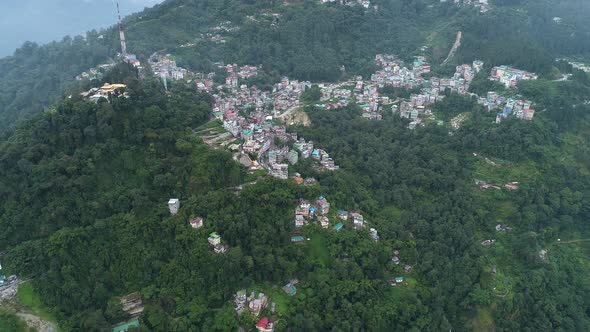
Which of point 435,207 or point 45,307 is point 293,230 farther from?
point 45,307

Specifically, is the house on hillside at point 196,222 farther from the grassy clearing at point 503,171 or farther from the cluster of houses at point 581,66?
the cluster of houses at point 581,66

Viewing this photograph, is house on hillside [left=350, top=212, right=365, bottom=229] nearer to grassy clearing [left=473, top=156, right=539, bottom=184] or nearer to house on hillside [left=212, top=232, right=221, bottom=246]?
house on hillside [left=212, top=232, right=221, bottom=246]

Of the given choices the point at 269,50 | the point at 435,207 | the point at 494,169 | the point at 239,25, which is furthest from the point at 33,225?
the point at 239,25

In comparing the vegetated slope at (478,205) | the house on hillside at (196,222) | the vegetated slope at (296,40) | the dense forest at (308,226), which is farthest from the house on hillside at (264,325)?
the vegetated slope at (296,40)

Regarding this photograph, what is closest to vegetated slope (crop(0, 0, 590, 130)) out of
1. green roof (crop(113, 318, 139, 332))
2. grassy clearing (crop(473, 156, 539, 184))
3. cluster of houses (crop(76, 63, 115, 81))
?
cluster of houses (crop(76, 63, 115, 81))

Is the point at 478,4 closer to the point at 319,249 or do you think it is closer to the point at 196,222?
the point at 319,249
